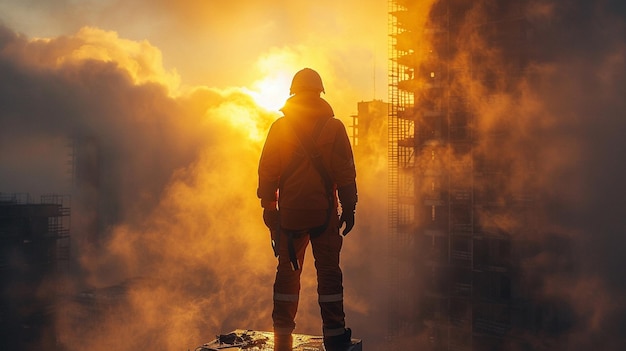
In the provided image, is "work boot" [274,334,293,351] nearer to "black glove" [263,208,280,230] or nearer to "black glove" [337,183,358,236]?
"black glove" [263,208,280,230]

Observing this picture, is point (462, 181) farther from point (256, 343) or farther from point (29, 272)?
point (29, 272)

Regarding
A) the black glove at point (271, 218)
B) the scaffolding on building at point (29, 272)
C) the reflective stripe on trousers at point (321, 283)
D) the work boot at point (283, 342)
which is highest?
the black glove at point (271, 218)

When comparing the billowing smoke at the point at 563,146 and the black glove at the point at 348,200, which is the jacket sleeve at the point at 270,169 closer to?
the black glove at the point at 348,200

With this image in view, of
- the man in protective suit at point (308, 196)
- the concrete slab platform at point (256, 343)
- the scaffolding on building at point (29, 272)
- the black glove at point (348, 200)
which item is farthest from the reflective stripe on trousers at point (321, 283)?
the scaffolding on building at point (29, 272)

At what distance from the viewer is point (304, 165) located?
16.7 ft

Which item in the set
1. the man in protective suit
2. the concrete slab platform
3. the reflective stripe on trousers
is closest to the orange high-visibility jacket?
the man in protective suit

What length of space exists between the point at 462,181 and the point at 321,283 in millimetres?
17225

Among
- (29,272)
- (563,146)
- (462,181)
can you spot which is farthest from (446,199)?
(29,272)

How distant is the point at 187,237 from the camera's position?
1674 inches

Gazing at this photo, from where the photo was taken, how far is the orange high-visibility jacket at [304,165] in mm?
5039

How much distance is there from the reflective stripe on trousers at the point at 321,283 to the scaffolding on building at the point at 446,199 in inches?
657

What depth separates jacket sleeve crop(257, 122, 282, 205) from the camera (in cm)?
516

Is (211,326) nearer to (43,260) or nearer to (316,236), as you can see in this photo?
(43,260)

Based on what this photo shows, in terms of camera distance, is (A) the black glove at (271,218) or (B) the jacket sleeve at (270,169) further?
(A) the black glove at (271,218)
